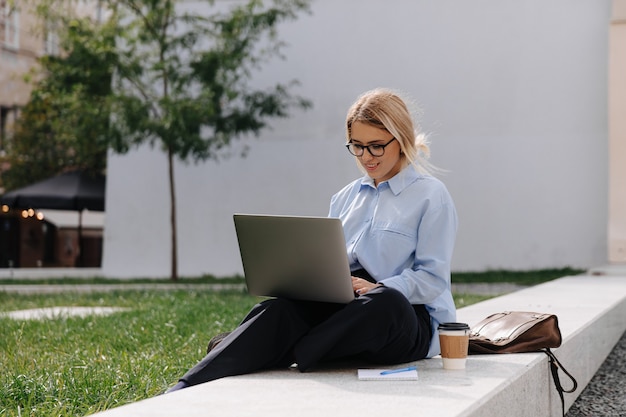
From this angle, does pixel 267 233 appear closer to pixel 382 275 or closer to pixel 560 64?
pixel 382 275

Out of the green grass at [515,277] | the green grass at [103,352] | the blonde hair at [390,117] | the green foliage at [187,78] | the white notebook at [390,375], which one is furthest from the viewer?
the green foliage at [187,78]

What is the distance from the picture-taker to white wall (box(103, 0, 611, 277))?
48.2 ft

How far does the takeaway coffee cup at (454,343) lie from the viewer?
3.13m

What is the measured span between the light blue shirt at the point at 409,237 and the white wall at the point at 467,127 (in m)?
11.5

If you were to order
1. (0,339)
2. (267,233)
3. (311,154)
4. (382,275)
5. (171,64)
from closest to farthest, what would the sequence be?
1. (267,233)
2. (382,275)
3. (0,339)
4. (171,64)
5. (311,154)

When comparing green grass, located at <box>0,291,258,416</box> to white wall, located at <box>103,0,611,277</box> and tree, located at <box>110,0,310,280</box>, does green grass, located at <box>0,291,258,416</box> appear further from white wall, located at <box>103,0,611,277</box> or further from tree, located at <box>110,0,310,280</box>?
white wall, located at <box>103,0,611,277</box>

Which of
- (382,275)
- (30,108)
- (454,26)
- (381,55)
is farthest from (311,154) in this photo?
(382,275)

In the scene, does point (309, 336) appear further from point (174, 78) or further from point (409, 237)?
point (174, 78)

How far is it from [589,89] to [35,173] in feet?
45.1

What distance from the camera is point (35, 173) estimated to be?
22.1 m

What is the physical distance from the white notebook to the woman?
132mm

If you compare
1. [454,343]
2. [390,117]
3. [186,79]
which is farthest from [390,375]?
[186,79]

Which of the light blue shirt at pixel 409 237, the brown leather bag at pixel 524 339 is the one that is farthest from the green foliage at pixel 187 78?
the brown leather bag at pixel 524 339

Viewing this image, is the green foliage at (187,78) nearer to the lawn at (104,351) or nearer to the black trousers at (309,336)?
the lawn at (104,351)
